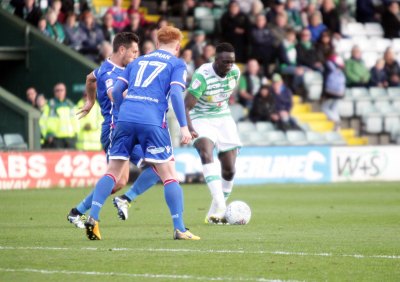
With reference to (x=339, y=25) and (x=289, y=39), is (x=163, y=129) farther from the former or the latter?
(x=339, y=25)

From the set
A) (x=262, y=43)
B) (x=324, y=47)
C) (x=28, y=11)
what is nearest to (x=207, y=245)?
(x=28, y=11)

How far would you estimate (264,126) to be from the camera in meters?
25.3

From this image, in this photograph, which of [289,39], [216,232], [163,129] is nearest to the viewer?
[163,129]

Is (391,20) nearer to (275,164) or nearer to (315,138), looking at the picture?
(315,138)

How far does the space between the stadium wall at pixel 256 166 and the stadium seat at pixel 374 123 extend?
2562mm

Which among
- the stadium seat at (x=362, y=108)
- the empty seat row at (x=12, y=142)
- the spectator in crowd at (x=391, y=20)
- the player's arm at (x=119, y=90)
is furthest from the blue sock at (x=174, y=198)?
the spectator in crowd at (x=391, y=20)

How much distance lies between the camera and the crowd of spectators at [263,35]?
24203 millimetres

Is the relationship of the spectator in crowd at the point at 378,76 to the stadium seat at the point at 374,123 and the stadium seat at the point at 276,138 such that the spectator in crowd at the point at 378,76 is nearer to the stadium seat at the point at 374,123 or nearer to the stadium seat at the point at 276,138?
the stadium seat at the point at 374,123

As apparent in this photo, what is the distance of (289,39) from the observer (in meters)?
27.1

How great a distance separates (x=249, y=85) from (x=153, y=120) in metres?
15.1

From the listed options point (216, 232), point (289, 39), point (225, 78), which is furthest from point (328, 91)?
point (216, 232)

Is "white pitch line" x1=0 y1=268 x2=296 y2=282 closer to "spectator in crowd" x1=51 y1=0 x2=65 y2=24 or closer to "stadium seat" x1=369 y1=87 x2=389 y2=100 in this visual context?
"spectator in crowd" x1=51 y1=0 x2=65 y2=24

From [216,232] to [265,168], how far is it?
12.2 m

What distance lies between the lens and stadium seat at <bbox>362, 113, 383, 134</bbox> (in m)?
27.9
